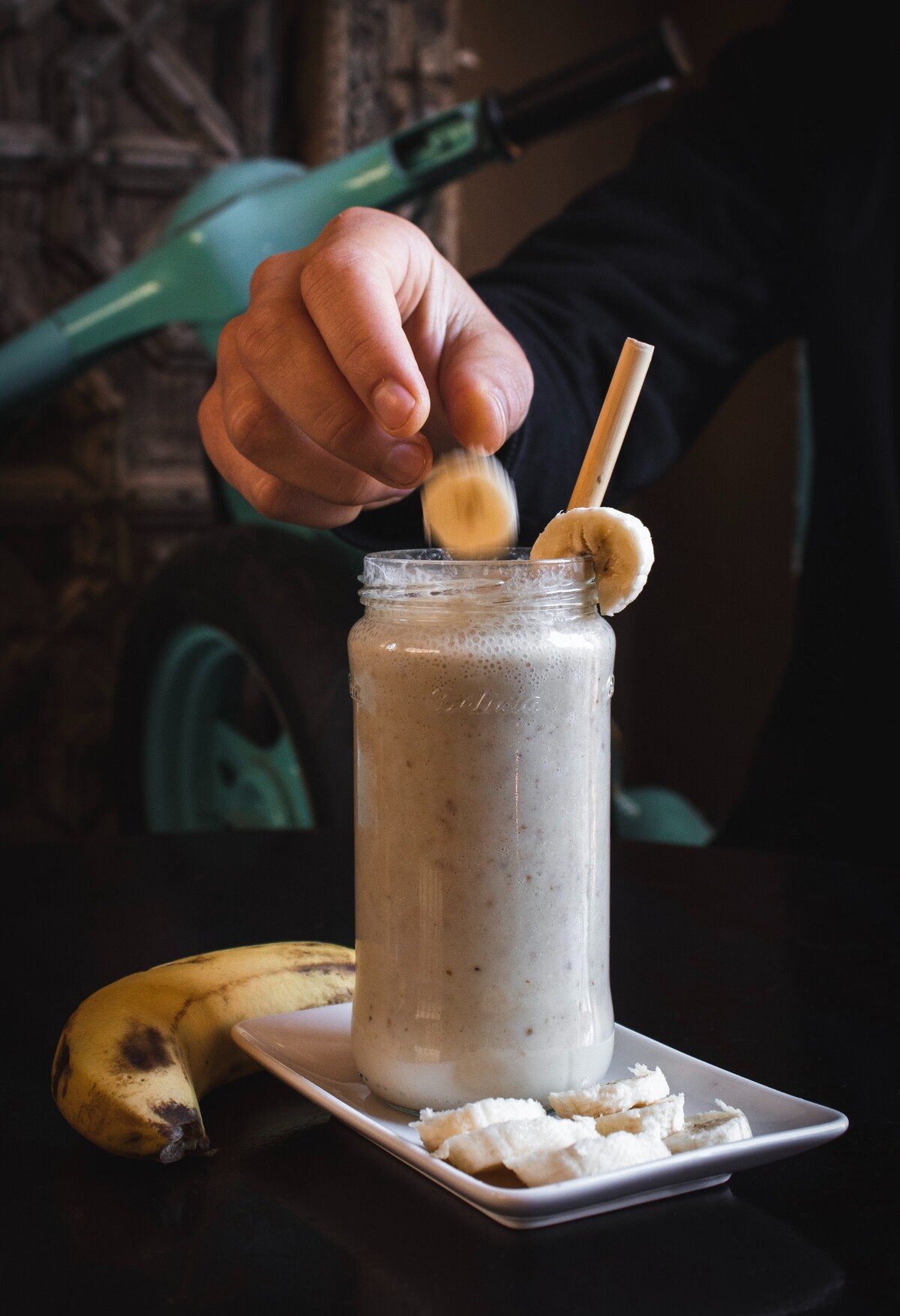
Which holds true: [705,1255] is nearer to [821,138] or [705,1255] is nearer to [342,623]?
[342,623]

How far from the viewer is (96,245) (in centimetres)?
239

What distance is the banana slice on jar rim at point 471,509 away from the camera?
62cm

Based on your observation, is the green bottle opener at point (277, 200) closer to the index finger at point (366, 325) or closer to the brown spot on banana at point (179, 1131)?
the index finger at point (366, 325)

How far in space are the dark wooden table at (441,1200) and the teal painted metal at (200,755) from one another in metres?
0.88

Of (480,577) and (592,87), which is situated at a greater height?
(592,87)

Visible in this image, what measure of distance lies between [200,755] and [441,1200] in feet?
4.56

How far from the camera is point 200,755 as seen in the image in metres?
1.81

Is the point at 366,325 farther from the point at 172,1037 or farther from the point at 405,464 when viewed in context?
→ the point at 172,1037

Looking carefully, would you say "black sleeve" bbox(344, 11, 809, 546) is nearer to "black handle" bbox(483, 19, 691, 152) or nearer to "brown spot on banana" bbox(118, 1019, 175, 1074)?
"black handle" bbox(483, 19, 691, 152)

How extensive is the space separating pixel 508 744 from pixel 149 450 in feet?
6.82

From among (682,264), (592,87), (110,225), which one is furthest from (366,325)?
(110,225)

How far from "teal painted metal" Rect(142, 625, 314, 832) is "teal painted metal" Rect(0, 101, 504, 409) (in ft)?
1.63

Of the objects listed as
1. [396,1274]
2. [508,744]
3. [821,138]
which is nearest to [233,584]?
[821,138]

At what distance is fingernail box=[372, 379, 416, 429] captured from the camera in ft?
2.01
